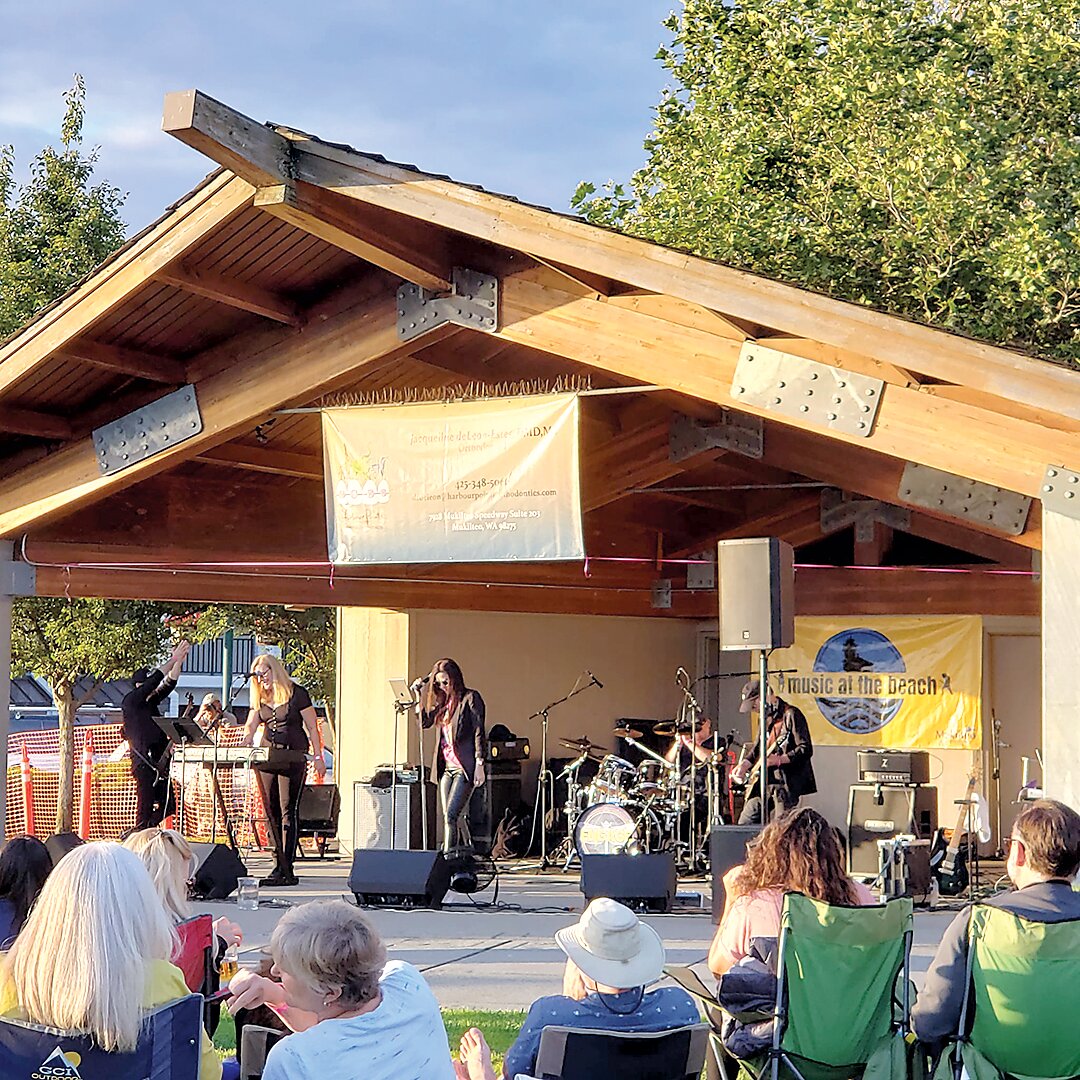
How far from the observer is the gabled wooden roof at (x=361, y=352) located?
6.66 m

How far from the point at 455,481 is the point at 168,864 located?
13.7 feet

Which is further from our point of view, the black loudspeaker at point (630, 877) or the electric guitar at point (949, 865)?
the electric guitar at point (949, 865)

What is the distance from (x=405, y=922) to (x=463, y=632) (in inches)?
197

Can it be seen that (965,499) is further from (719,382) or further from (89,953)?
(89,953)

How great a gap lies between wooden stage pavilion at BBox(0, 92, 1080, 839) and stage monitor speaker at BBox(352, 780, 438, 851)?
1.62 m

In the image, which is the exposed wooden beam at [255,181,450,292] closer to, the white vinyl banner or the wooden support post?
the white vinyl banner

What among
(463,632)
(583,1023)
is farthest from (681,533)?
(583,1023)

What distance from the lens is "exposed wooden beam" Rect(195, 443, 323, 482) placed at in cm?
1044

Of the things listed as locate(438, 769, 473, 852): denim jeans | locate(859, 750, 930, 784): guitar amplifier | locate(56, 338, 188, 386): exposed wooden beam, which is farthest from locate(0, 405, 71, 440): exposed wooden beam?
locate(859, 750, 930, 784): guitar amplifier

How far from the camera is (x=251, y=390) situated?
29.1 ft

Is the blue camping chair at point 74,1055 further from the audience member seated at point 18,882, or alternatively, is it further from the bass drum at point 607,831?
the bass drum at point 607,831

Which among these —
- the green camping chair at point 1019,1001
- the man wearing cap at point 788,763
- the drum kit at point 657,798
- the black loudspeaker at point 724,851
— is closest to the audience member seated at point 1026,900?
the green camping chair at point 1019,1001

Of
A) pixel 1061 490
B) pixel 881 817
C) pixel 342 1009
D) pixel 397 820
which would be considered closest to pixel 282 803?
pixel 397 820

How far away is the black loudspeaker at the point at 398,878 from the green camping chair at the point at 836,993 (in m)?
5.65
